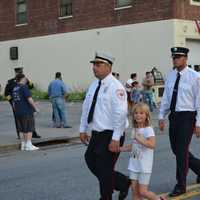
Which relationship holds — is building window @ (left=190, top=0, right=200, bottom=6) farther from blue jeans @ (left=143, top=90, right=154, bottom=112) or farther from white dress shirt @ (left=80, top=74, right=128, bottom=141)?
white dress shirt @ (left=80, top=74, right=128, bottom=141)

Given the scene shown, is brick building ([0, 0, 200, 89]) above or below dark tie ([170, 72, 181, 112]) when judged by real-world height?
above

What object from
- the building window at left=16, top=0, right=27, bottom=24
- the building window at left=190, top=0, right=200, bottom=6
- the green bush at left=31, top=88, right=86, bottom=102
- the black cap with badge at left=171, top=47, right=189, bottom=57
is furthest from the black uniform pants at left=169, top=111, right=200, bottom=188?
the building window at left=16, top=0, right=27, bottom=24

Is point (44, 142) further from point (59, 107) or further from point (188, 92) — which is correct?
point (188, 92)

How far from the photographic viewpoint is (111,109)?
6.17m

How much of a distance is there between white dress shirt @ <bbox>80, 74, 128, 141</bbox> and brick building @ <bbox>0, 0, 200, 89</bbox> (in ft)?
70.5

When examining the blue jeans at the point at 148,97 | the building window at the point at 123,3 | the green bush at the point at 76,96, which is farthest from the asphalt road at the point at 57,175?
the building window at the point at 123,3

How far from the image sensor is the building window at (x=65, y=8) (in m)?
32.6

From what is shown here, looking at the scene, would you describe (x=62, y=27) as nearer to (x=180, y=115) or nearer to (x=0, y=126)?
(x=0, y=126)

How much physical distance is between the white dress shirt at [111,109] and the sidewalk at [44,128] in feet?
Answer: 25.1

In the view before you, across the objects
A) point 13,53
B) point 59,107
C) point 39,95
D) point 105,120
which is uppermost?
point 13,53

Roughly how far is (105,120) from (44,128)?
39.6ft

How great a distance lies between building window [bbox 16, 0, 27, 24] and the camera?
35656mm

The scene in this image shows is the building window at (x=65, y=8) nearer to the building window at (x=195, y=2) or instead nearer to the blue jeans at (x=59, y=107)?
the building window at (x=195, y=2)

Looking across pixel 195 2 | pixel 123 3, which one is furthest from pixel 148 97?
pixel 123 3
